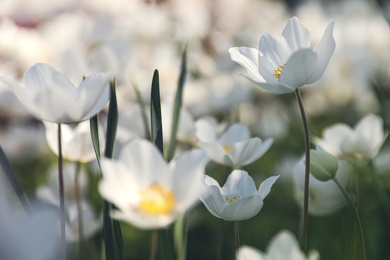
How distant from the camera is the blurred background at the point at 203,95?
0.88 metres

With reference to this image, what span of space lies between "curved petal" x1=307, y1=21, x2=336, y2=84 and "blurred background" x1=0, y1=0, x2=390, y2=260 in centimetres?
27

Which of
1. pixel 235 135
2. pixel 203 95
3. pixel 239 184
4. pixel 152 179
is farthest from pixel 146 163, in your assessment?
pixel 203 95

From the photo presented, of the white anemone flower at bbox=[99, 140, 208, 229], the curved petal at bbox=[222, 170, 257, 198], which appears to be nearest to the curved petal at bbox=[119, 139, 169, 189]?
the white anemone flower at bbox=[99, 140, 208, 229]

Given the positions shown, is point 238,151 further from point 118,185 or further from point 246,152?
point 118,185

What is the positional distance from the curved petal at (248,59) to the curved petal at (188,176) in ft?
0.49

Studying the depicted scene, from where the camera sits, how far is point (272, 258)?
0.36 meters

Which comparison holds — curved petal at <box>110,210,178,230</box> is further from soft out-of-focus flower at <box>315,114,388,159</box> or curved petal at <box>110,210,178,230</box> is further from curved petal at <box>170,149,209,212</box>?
soft out-of-focus flower at <box>315,114,388,159</box>

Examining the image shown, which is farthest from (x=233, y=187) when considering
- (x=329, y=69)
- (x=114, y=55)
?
(x=329, y=69)

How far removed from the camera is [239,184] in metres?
0.47

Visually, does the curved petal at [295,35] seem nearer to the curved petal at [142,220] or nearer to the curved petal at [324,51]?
the curved petal at [324,51]

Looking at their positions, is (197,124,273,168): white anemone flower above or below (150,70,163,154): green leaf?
below

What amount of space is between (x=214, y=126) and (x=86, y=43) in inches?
21.9

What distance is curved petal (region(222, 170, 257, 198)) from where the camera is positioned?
18.0 inches

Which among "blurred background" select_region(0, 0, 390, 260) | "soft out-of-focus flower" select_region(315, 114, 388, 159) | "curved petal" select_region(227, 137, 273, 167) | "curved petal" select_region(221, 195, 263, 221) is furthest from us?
"blurred background" select_region(0, 0, 390, 260)
